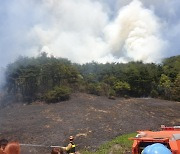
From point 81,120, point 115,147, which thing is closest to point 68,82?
point 81,120

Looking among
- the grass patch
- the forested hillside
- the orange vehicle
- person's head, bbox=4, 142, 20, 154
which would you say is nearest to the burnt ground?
the grass patch

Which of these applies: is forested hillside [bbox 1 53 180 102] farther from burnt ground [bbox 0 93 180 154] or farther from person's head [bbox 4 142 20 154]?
person's head [bbox 4 142 20 154]

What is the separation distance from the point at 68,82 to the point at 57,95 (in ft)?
13.1

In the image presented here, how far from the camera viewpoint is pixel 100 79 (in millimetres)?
41500

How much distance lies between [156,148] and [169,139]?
1314 mm

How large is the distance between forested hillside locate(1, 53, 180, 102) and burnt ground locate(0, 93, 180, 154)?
179 cm

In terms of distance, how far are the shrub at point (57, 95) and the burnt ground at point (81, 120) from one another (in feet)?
2.03

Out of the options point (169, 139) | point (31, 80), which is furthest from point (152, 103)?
point (169, 139)

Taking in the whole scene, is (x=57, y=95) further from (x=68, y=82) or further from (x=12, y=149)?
(x=12, y=149)

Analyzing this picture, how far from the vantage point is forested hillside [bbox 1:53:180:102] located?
33.2 metres

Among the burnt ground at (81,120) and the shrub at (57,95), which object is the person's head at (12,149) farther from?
the shrub at (57,95)

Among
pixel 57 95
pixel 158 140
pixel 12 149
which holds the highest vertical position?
pixel 57 95

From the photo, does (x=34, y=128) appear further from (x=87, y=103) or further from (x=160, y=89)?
(x=160, y=89)

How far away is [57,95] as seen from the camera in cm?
3116
